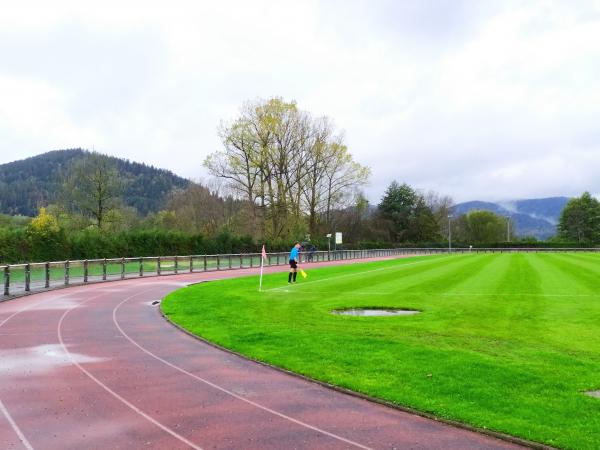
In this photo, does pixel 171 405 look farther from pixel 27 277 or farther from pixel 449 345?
pixel 27 277

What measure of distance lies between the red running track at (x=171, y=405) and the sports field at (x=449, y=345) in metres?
0.63

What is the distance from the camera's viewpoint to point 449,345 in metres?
11.1

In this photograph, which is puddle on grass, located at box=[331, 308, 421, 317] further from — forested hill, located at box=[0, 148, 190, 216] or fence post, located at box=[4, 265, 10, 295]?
forested hill, located at box=[0, 148, 190, 216]

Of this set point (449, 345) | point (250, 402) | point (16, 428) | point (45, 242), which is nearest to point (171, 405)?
point (250, 402)

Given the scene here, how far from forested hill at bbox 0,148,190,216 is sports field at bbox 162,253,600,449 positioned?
5021 inches

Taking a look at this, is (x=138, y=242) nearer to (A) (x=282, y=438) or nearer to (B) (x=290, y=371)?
(B) (x=290, y=371)

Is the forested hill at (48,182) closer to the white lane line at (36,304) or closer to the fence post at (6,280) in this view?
the white lane line at (36,304)

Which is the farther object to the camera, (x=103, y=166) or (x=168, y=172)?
(x=168, y=172)

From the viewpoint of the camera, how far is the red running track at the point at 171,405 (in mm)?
6477

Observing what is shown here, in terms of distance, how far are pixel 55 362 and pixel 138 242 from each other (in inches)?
1389

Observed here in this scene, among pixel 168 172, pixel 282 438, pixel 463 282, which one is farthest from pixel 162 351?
pixel 168 172

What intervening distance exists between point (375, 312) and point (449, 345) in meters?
5.40

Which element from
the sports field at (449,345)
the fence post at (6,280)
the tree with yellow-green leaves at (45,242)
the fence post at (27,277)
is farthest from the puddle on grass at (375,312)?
the tree with yellow-green leaves at (45,242)

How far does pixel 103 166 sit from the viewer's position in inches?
2228
